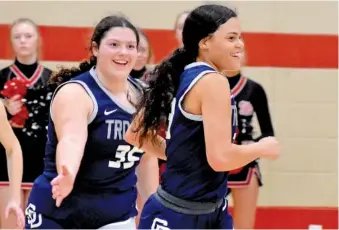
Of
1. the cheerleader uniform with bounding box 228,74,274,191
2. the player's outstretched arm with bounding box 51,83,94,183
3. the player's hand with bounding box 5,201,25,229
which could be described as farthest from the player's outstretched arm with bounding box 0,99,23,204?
the cheerleader uniform with bounding box 228,74,274,191

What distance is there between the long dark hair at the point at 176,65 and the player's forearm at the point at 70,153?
30 centimetres

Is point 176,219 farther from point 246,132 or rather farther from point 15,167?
point 246,132

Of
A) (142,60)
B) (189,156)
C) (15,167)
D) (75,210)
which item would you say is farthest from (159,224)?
(142,60)

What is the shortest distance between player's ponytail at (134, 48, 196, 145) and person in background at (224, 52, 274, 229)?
2213mm

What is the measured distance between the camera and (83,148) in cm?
346

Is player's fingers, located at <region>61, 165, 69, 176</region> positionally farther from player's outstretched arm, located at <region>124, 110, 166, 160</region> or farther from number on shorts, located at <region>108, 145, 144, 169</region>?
number on shorts, located at <region>108, 145, 144, 169</region>

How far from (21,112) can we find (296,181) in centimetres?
218

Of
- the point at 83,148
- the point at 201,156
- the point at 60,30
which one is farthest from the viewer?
the point at 60,30

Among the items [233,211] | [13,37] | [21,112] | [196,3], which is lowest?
[233,211]

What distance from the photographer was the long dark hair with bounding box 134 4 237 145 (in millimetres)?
3123

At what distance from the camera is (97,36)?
12.9 ft

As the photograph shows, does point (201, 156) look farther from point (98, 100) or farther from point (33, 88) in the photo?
point (33, 88)

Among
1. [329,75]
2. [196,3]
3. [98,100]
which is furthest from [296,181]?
[98,100]

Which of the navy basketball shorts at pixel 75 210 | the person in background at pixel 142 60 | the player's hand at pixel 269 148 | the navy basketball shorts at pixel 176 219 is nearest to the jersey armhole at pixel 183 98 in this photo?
the player's hand at pixel 269 148
